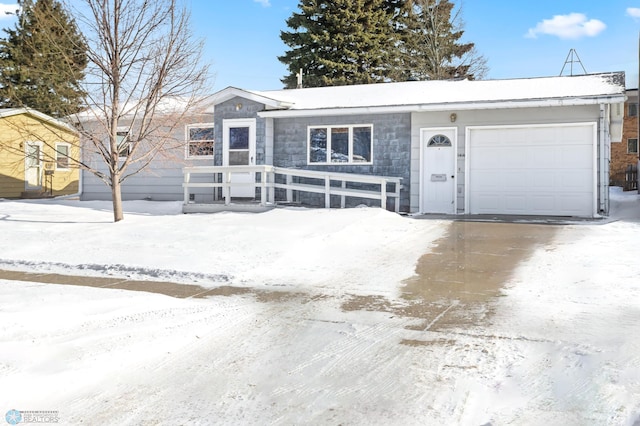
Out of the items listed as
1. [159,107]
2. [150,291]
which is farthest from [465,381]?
[159,107]

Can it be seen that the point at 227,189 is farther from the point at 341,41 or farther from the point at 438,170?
the point at 341,41

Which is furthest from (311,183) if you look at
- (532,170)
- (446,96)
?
(532,170)

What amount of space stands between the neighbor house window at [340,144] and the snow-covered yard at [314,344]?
6.87 meters

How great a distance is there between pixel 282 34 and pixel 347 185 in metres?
23.0

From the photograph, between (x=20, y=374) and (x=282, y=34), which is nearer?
(x=20, y=374)

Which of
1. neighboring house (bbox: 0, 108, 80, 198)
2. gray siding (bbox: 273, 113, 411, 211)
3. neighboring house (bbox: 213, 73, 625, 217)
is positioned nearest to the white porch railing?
gray siding (bbox: 273, 113, 411, 211)

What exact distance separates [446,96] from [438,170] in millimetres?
2160

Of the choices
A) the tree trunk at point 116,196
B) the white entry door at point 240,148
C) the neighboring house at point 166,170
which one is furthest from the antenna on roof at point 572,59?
the tree trunk at point 116,196

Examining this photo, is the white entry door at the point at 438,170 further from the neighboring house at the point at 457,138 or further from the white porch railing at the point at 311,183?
the white porch railing at the point at 311,183

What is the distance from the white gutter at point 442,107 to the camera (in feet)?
42.2

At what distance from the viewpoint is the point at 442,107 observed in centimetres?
1421

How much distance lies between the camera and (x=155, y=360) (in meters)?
4.49

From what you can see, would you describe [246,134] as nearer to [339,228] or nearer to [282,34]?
[339,228]

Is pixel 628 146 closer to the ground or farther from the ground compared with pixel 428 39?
closer to the ground
